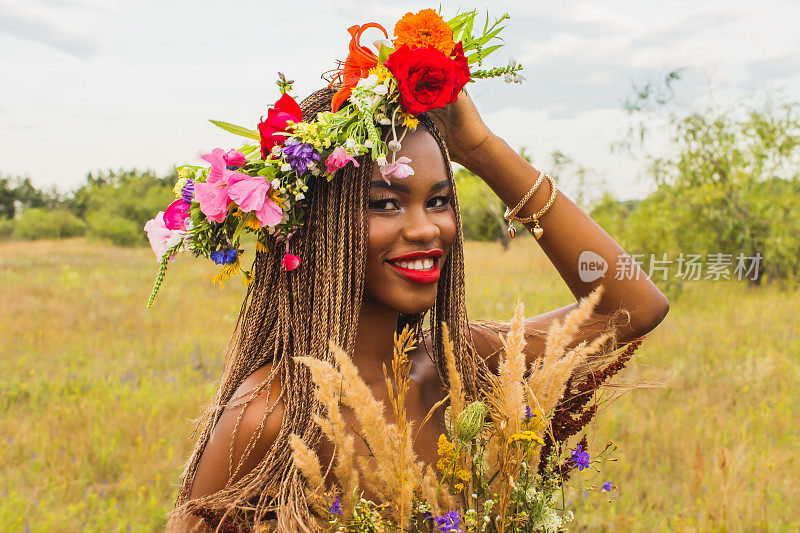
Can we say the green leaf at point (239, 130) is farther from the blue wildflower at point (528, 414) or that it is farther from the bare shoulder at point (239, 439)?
the blue wildflower at point (528, 414)

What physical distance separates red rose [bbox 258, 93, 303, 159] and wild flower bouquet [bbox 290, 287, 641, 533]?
794 mm

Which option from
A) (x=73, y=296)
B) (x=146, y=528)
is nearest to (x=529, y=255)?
(x=73, y=296)

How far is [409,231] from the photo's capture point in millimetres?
1743

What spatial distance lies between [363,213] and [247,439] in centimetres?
71

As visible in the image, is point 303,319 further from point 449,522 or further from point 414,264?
point 449,522

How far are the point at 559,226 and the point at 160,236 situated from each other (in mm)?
1299

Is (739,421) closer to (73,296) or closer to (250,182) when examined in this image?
(250,182)

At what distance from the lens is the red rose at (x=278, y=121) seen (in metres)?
1.78

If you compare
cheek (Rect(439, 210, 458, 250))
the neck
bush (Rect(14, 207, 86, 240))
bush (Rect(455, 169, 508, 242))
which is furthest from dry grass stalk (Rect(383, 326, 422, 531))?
bush (Rect(14, 207, 86, 240))

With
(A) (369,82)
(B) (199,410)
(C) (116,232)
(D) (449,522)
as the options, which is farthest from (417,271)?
(C) (116,232)

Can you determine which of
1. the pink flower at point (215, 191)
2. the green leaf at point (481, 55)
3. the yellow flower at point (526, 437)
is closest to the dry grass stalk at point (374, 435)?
the yellow flower at point (526, 437)

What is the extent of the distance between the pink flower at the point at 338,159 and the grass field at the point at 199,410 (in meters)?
0.99

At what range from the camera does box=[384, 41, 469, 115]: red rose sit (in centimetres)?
168

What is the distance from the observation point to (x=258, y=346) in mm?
1920
